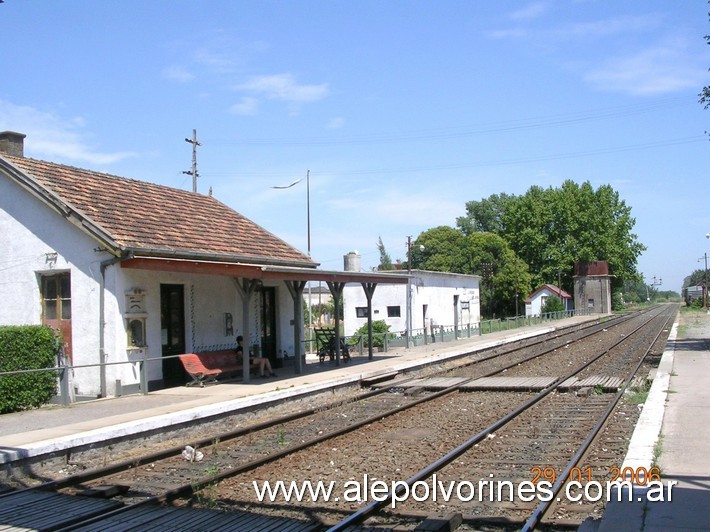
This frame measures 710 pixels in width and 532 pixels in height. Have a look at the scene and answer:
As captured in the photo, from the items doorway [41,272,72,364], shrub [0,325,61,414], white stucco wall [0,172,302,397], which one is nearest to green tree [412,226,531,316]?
white stucco wall [0,172,302,397]

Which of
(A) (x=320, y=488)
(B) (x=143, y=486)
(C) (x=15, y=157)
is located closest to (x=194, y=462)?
(B) (x=143, y=486)

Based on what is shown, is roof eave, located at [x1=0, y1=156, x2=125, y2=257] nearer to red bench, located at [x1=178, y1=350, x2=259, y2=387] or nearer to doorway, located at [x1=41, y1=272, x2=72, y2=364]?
doorway, located at [x1=41, y1=272, x2=72, y2=364]

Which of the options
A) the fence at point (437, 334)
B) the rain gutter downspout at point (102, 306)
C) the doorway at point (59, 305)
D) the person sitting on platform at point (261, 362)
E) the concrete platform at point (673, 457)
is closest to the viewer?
the concrete platform at point (673, 457)

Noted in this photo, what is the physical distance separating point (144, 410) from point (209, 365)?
4076 millimetres

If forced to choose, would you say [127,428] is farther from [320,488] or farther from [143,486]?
[320,488]

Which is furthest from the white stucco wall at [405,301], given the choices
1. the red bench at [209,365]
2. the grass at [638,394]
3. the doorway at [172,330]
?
the grass at [638,394]

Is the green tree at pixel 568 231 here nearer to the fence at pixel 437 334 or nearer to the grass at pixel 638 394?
the fence at pixel 437 334

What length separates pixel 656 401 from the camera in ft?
37.5

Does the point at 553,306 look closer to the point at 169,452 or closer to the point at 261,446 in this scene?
the point at 261,446

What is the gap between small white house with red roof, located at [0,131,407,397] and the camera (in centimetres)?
1424

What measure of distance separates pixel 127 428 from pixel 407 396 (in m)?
6.40

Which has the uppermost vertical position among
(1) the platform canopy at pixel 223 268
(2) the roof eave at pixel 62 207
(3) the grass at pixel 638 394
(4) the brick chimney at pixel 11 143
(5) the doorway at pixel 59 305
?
(4) the brick chimney at pixel 11 143

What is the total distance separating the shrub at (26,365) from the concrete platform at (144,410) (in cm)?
35

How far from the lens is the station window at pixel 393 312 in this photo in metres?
38.4
